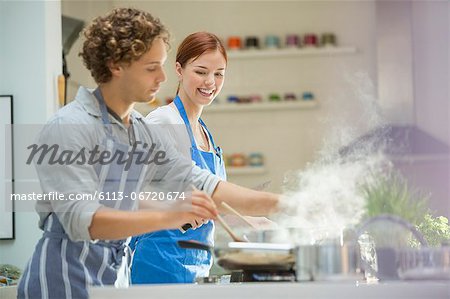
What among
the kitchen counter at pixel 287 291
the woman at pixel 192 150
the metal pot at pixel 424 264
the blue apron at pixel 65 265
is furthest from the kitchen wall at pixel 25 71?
the metal pot at pixel 424 264

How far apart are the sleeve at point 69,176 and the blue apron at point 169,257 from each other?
0.61m

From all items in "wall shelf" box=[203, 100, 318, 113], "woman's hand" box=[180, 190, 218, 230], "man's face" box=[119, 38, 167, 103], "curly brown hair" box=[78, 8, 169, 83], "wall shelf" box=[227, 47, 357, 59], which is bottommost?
"woman's hand" box=[180, 190, 218, 230]

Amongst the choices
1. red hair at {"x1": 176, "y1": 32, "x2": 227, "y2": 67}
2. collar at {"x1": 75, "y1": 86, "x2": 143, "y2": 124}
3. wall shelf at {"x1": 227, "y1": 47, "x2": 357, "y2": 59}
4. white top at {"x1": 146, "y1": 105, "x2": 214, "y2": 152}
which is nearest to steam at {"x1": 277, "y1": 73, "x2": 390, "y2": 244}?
white top at {"x1": 146, "y1": 105, "x2": 214, "y2": 152}

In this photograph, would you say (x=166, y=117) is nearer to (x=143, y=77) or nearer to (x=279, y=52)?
(x=143, y=77)

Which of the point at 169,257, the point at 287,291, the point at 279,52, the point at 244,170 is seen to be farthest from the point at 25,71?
the point at 287,291

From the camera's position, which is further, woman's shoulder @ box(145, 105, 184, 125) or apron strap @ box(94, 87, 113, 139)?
woman's shoulder @ box(145, 105, 184, 125)

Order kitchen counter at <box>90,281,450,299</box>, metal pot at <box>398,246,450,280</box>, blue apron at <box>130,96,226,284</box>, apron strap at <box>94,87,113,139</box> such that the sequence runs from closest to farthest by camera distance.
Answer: kitchen counter at <box>90,281,450,299</box>, metal pot at <box>398,246,450,280</box>, apron strap at <box>94,87,113,139</box>, blue apron at <box>130,96,226,284</box>

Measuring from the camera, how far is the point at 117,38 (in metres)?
2.13

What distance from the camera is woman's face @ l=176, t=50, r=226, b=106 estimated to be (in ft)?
9.04

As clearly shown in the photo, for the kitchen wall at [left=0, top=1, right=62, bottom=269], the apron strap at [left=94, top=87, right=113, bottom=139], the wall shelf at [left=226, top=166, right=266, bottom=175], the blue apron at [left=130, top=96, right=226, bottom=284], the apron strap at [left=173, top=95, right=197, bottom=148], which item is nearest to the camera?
the apron strap at [left=94, top=87, right=113, bottom=139]

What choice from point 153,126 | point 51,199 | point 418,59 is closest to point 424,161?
point 418,59

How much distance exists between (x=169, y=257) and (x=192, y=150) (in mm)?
346

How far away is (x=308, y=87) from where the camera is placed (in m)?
5.79

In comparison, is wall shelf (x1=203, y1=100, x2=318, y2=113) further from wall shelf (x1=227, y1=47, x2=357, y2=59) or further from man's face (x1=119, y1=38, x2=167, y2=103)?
man's face (x1=119, y1=38, x2=167, y2=103)
